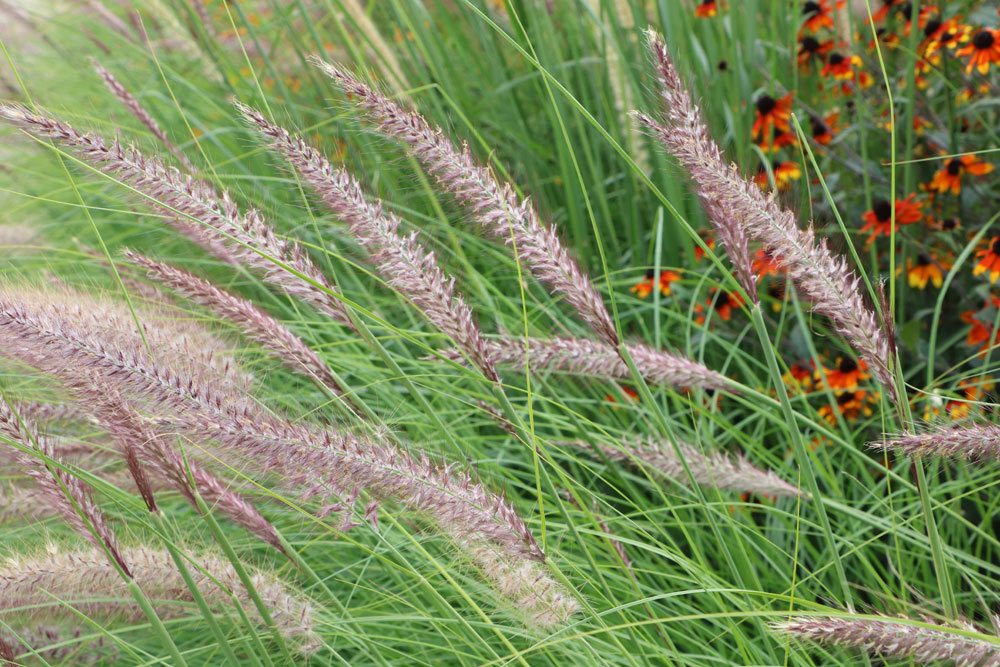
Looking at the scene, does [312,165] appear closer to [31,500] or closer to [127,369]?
[127,369]

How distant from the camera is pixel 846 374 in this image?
7.09 feet

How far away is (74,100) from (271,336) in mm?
3346

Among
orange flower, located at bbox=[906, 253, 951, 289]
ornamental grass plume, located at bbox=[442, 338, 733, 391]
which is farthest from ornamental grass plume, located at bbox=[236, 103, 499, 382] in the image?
orange flower, located at bbox=[906, 253, 951, 289]

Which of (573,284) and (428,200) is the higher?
(573,284)

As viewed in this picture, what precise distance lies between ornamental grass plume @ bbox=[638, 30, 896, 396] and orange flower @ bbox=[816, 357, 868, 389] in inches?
40.2

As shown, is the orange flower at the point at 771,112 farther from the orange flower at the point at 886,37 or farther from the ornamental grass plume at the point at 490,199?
the ornamental grass plume at the point at 490,199

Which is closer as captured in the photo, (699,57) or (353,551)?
(353,551)

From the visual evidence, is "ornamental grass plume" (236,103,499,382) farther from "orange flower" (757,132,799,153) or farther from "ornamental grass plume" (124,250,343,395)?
"orange flower" (757,132,799,153)

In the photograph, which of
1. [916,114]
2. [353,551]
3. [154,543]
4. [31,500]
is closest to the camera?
[31,500]

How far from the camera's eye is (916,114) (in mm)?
2604

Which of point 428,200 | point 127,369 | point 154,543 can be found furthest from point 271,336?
point 428,200

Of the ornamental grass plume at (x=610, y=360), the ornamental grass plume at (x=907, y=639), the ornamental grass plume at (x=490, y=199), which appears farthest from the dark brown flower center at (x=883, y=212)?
the ornamental grass plume at (x=907, y=639)

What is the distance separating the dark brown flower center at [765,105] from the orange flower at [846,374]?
0.68 metres

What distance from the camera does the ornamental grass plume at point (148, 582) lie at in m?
1.35
